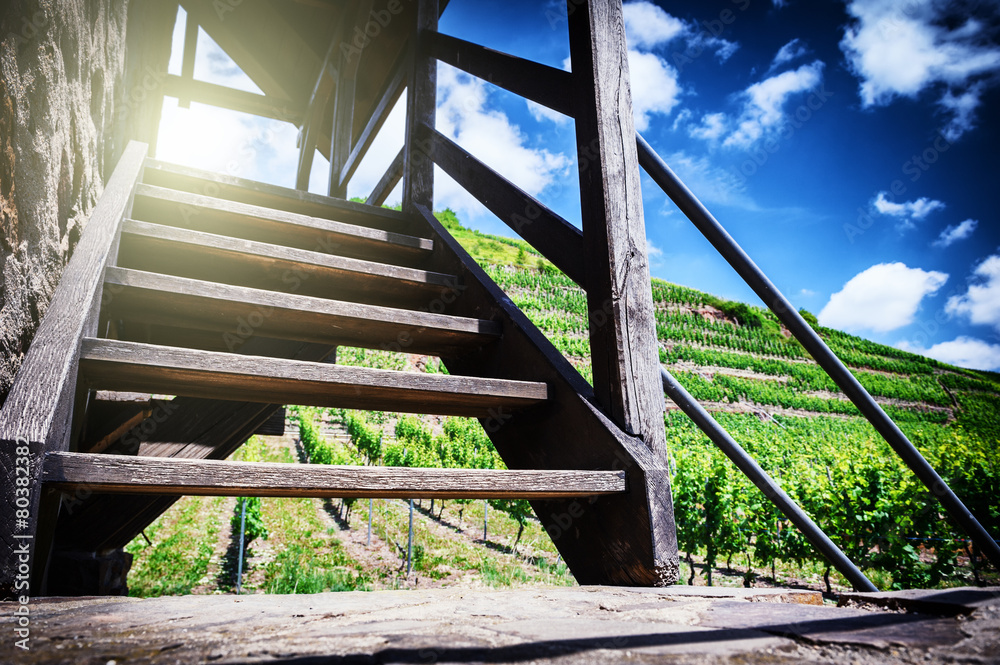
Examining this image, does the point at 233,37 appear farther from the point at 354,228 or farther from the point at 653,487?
the point at 653,487

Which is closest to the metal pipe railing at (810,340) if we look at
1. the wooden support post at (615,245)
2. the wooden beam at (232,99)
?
the wooden support post at (615,245)

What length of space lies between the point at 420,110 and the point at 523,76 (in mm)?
1250

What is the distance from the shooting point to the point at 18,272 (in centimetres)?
106

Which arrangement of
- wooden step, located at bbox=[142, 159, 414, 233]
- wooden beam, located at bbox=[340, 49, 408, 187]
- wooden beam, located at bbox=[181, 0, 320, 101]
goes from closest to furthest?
wooden step, located at bbox=[142, 159, 414, 233], wooden beam, located at bbox=[340, 49, 408, 187], wooden beam, located at bbox=[181, 0, 320, 101]

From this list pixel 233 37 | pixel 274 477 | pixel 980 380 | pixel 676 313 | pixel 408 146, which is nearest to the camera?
pixel 274 477

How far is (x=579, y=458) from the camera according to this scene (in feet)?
→ 4.41

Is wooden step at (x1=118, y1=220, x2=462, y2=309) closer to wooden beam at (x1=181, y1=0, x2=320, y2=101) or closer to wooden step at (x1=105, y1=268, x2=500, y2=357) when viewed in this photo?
wooden step at (x1=105, y1=268, x2=500, y2=357)

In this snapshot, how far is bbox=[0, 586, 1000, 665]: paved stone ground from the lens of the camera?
51cm

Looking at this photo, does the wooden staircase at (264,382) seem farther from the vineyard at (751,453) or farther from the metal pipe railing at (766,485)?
the vineyard at (751,453)

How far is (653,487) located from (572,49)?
4.44 ft

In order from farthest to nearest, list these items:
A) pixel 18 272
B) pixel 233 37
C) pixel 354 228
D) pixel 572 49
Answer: pixel 233 37 < pixel 354 228 < pixel 572 49 < pixel 18 272

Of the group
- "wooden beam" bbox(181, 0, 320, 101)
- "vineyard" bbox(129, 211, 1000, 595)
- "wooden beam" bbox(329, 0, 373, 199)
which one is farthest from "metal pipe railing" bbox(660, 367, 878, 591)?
"wooden beam" bbox(181, 0, 320, 101)

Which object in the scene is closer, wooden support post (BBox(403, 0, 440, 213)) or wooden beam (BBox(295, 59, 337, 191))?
wooden support post (BBox(403, 0, 440, 213))

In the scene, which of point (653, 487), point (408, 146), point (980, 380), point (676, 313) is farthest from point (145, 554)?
point (980, 380)
